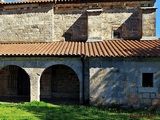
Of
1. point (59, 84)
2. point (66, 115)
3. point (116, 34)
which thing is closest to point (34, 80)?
point (59, 84)

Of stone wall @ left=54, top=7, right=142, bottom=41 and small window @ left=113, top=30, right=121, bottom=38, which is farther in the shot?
small window @ left=113, top=30, right=121, bottom=38

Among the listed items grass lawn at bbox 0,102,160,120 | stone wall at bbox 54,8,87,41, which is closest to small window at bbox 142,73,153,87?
grass lawn at bbox 0,102,160,120

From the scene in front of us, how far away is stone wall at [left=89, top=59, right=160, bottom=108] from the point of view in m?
9.70

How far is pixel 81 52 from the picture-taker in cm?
1045

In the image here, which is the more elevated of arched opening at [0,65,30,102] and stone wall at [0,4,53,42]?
stone wall at [0,4,53,42]

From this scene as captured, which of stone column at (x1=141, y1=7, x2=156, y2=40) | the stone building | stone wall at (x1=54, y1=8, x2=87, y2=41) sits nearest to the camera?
the stone building

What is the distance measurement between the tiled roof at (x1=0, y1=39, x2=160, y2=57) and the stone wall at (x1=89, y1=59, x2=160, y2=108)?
38cm

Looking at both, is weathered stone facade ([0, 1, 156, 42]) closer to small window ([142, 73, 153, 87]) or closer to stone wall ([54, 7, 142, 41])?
stone wall ([54, 7, 142, 41])

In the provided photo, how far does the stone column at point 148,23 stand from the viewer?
1266 cm

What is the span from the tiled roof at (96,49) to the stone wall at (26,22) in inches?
46.2

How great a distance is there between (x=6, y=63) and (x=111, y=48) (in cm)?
540

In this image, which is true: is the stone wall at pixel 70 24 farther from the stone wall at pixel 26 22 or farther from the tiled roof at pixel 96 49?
the tiled roof at pixel 96 49

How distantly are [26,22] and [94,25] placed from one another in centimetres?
430

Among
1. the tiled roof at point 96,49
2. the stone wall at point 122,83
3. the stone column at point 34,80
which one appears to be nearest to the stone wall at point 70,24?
the tiled roof at point 96,49
